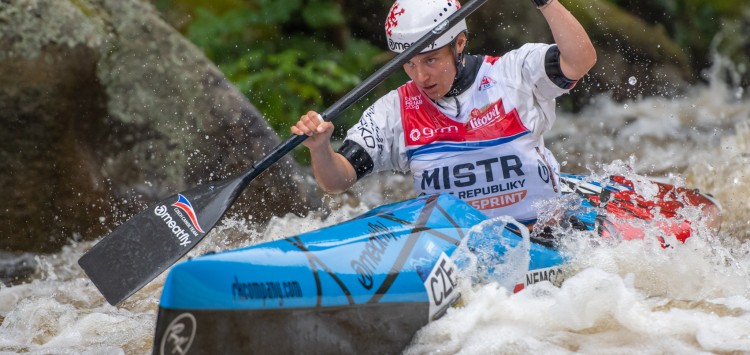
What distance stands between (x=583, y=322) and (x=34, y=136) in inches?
143

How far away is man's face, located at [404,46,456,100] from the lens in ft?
12.0

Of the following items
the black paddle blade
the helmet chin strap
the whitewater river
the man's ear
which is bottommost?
the whitewater river

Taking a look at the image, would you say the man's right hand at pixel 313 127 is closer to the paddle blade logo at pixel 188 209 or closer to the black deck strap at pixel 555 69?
the paddle blade logo at pixel 188 209

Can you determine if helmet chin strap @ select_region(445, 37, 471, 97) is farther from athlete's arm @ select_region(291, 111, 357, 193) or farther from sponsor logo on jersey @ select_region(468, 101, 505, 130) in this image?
athlete's arm @ select_region(291, 111, 357, 193)

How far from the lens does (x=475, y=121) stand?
12.0 ft

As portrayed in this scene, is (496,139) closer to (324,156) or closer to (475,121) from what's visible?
(475,121)

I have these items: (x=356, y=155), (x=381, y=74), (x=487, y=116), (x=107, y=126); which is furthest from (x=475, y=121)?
(x=107, y=126)

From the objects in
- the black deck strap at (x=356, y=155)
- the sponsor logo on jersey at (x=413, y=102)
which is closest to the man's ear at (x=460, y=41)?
the sponsor logo on jersey at (x=413, y=102)

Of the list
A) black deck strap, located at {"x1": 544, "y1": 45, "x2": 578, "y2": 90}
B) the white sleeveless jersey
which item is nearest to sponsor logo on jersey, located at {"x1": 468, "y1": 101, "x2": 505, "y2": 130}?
the white sleeveless jersey

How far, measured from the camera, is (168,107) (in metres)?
5.89

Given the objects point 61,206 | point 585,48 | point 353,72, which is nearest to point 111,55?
point 61,206

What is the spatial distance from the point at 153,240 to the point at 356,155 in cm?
93

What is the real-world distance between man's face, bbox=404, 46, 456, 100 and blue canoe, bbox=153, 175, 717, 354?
20.6 inches

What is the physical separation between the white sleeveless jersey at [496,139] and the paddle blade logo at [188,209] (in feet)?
3.11
